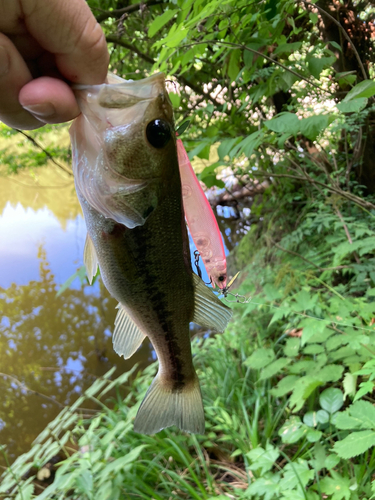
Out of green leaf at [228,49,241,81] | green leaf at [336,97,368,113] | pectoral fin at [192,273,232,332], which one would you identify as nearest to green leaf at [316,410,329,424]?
pectoral fin at [192,273,232,332]

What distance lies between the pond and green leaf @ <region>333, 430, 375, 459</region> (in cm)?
243

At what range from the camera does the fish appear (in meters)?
0.81

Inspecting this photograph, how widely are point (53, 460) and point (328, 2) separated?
5070 mm

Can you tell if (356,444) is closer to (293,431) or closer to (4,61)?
(293,431)

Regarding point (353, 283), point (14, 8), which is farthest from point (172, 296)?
→ point (353, 283)

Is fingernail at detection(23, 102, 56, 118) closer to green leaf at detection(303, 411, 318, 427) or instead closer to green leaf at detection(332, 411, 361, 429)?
green leaf at detection(332, 411, 361, 429)

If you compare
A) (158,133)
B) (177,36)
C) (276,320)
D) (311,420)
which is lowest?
(311,420)

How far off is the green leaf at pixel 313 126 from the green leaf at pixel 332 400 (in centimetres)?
143

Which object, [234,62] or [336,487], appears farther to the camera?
[234,62]

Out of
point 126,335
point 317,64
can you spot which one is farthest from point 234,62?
point 126,335

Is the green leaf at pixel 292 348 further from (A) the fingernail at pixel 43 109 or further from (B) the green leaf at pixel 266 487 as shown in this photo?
(A) the fingernail at pixel 43 109

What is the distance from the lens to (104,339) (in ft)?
17.5

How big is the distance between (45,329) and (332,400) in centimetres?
490

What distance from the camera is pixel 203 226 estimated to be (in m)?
0.82
